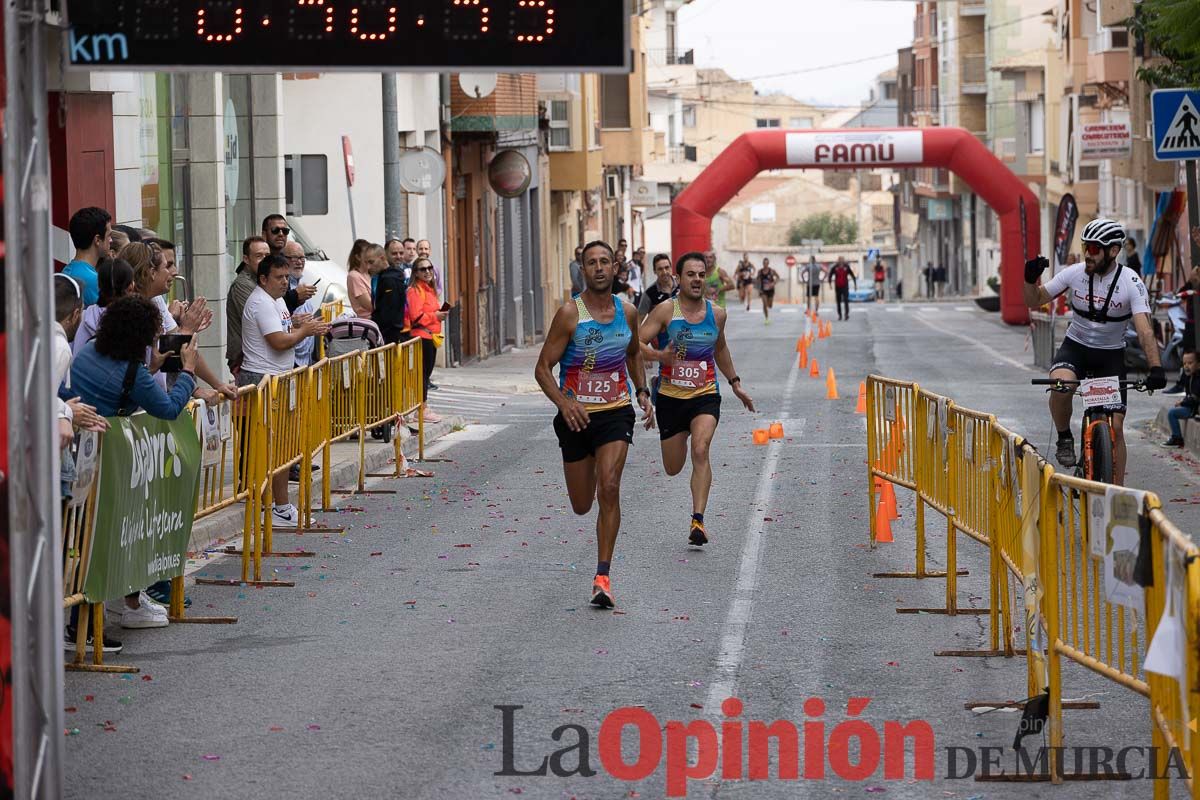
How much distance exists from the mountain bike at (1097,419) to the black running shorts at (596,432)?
9.52 ft

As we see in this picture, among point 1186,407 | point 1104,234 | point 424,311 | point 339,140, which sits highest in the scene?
point 339,140

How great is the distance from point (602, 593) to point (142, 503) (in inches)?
96.6

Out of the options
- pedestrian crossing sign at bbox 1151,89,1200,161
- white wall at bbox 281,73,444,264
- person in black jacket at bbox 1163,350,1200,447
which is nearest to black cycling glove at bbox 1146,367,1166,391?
pedestrian crossing sign at bbox 1151,89,1200,161

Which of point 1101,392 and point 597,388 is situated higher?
point 597,388

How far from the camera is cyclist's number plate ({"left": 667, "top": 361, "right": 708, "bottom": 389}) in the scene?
12.9 m

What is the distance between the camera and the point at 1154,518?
5590 mm

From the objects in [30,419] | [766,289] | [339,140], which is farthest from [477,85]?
[30,419]

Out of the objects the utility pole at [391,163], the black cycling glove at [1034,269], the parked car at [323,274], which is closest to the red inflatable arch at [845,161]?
the parked car at [323,274]

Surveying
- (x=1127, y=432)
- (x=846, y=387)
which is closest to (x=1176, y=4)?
(x=1127, y=432)

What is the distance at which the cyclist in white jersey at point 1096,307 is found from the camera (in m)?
12.8

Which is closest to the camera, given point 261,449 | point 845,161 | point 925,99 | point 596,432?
point 596,432

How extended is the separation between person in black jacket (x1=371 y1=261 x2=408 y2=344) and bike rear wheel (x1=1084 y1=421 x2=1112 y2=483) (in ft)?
27.8

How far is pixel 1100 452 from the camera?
12.2 metres

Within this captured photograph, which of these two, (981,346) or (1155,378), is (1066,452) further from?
(981,346)
